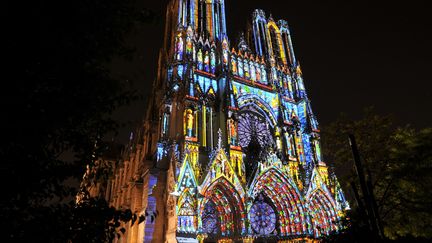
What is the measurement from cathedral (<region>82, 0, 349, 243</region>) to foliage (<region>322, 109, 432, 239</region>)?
614cm

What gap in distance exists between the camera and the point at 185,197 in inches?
808

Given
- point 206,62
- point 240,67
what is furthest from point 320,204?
point 206,62

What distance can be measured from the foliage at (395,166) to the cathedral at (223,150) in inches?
242

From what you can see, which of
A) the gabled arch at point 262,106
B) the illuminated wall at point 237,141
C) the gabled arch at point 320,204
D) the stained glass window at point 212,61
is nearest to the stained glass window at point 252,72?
the illuminated wall at point 237,141

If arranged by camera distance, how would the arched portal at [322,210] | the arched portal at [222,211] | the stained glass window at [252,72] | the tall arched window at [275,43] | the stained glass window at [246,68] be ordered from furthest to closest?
1. the tall arched window at [275,43]
2. the stained glass window at [252,72]
3. the stained glass window at [246,68]
4. the arched portal at [322,210]
5. the arched portal at [222,211]

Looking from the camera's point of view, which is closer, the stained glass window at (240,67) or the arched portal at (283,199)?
the arched portal at (283,199)

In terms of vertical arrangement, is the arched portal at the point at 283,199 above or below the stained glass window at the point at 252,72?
below

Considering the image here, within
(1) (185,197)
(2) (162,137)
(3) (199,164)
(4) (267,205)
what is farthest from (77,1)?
(4) (267,205)

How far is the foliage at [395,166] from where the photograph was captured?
547 inches

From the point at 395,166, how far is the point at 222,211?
41.0 ft

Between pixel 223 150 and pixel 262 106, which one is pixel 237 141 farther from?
pixel 262 106

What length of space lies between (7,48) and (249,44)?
119 ft

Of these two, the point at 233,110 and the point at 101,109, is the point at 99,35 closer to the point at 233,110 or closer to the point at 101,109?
the point at 101,109

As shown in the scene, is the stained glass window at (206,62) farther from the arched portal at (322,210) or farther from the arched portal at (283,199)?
the arched portal at (322,210)
